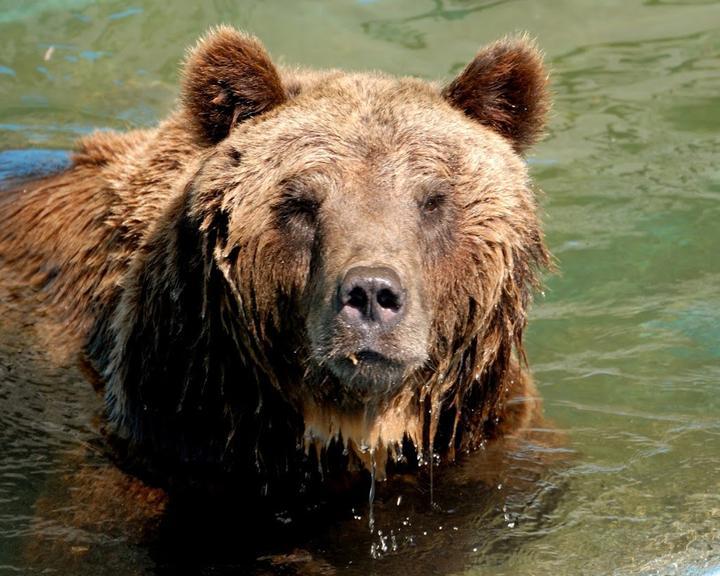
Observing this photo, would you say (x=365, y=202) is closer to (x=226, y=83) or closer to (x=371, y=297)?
(x=371, y=297)

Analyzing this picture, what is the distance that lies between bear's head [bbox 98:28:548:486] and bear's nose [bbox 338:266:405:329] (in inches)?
6.4

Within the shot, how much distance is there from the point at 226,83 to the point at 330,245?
103 cm

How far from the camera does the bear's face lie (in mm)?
5488

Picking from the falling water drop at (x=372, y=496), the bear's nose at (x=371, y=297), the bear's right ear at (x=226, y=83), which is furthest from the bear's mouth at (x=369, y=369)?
the bear's right ear at (x=226, y=83)

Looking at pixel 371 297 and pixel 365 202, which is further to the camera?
pixel 365 202

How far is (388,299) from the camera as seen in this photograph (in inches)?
199

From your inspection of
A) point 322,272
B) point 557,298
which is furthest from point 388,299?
point 557,298

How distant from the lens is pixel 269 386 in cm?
597

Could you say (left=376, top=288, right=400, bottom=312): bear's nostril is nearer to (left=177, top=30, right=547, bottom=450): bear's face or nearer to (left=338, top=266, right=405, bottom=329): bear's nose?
(left=338, top=266, right=405, bottom=329): bear's nose

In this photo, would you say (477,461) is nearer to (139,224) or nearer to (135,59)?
(139,224)

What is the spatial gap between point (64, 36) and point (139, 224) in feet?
21.7

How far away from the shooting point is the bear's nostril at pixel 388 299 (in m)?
5.02

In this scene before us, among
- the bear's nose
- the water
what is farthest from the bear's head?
the water

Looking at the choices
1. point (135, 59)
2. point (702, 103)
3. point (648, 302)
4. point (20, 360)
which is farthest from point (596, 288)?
point (135, 59)
